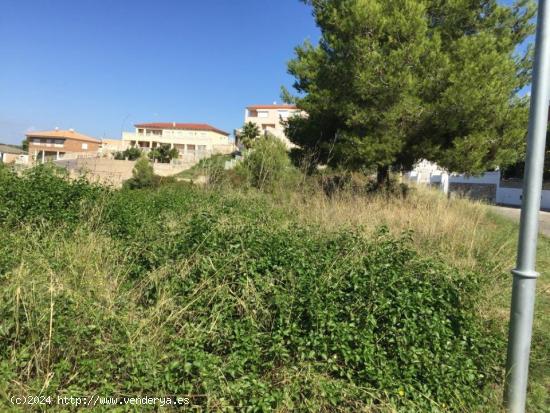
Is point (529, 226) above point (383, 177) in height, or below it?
below

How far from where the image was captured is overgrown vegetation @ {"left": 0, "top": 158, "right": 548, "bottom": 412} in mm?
2250

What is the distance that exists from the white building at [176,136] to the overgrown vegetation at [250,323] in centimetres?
6953

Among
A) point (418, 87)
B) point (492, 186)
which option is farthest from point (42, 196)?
point (492, 186)

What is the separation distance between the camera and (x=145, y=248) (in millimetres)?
3752

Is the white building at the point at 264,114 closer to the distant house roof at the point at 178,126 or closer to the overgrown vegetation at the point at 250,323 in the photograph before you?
the distant house roof at the point at 178,126

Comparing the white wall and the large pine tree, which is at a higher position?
the large pine tree

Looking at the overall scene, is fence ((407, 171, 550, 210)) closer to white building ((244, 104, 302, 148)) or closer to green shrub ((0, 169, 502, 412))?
green shrub ((0, 169, 502, 412))

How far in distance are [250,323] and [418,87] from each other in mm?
7548

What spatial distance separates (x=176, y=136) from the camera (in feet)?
258

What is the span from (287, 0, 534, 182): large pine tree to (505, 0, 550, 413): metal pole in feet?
20.5

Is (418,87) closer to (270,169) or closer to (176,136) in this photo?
(270,169)

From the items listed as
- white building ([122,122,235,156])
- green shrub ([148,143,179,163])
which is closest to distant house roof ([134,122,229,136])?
white building ([122,122,235,156])

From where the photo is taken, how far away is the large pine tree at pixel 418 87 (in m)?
8.35

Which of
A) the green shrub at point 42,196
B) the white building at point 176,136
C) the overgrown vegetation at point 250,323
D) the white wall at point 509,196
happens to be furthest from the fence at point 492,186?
the white building at point 176,136
